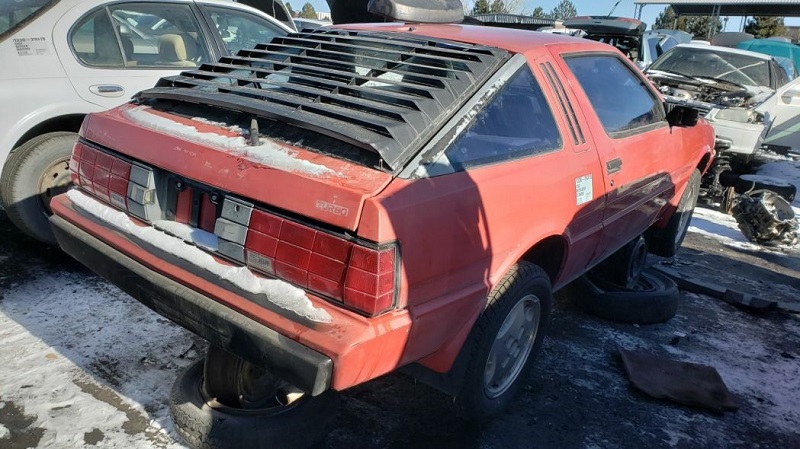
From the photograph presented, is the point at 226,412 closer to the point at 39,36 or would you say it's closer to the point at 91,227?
the point at 91,227

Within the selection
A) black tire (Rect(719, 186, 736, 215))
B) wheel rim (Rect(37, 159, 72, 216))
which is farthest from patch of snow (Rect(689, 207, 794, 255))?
wheel rim (Rect(37, 159, 72, 216))

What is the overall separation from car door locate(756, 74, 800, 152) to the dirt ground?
6.30m

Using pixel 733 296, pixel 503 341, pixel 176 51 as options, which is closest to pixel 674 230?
pixel 733 296

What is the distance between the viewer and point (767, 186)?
6777 mm

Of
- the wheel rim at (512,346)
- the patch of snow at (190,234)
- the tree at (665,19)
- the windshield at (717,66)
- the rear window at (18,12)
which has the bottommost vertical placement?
the wheel rim at (512,346)

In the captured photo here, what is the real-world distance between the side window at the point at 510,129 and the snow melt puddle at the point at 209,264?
2.52ft

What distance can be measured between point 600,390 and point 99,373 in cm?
246

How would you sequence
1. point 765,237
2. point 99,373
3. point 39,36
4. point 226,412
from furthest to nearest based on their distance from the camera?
1. point 765,237
2. point 39,36
3. point 99,373
4. point 226,412

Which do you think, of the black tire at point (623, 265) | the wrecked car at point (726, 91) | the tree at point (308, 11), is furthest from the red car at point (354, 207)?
the tree at point (308, 11)

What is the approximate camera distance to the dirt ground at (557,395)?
2.63 m

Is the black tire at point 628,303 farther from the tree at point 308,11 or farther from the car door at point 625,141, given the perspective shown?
the tree at point 308,11

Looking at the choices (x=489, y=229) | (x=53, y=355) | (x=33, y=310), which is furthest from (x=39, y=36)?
(x=489, y=229)

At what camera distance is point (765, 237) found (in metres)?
5.96

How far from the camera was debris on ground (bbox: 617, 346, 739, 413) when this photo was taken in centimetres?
306
